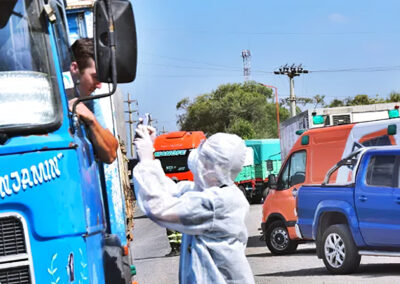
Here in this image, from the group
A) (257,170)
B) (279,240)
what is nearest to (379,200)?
(279,240)

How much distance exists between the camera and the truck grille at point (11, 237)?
4.70 metres

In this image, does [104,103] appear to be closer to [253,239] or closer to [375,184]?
[375,184]

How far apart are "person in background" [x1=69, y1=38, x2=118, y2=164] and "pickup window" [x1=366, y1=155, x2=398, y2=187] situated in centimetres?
803

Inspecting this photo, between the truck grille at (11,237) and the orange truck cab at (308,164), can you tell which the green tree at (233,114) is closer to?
the orange truck cab at (308,164)

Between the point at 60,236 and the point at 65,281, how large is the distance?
0.22m

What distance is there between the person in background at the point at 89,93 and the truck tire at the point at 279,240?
43.4ft

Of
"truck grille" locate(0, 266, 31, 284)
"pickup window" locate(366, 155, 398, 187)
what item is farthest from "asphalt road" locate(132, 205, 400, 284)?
"truck grille" locate(0, 266, 31, 284)

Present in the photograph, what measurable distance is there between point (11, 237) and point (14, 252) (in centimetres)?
7

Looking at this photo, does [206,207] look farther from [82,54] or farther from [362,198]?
[362,198]

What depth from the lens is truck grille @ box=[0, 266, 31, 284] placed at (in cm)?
467

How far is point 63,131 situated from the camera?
511 cm

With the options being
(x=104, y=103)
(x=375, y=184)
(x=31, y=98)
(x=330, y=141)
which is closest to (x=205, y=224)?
(x=31, y=98)

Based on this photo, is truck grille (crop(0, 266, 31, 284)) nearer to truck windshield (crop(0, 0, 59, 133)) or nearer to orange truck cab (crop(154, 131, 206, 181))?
truck windshield (crop(0, 0, 59, 133))

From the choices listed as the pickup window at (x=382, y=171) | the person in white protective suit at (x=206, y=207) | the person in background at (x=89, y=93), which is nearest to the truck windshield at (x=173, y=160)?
the pickup window at (x=382, y=171)
